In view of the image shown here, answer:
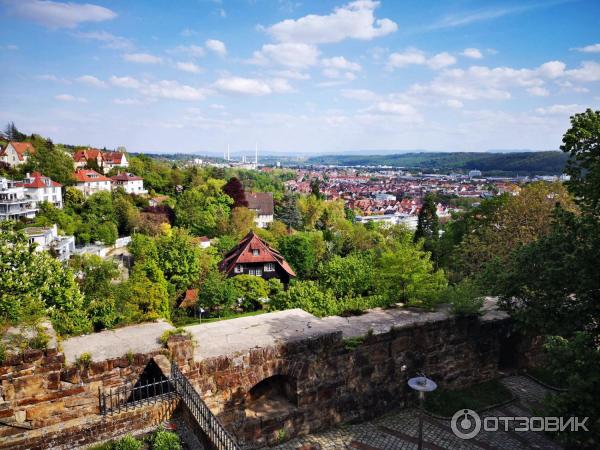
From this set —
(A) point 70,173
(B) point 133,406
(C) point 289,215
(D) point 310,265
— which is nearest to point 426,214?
(D) point 310,265

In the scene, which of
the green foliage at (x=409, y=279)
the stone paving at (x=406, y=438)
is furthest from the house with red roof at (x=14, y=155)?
the stone paving at (x=406, y=438)

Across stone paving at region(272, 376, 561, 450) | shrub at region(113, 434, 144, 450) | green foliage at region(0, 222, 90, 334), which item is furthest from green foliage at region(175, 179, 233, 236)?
shrub at region(113, 434, 144, 450)

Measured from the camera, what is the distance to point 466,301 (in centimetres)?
1349

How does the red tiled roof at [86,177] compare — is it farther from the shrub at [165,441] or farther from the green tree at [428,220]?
the shrub at [165,441]

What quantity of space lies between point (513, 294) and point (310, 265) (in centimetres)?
2981

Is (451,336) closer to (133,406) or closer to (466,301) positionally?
(466,301)

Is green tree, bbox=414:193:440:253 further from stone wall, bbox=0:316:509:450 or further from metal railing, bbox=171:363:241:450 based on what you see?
metal railing, bbox=171:363:241:450

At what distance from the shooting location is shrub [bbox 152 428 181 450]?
7.29 m

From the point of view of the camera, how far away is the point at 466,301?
1349cm

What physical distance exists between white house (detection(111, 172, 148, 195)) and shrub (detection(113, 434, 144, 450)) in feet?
215

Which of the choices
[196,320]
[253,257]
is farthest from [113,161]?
[196,320]

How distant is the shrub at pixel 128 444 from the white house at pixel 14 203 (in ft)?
159

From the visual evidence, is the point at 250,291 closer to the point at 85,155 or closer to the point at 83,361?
the point at 83,361

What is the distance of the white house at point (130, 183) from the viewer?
69.4m
